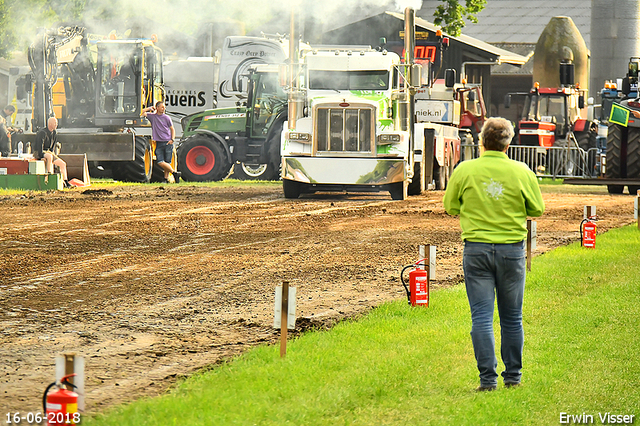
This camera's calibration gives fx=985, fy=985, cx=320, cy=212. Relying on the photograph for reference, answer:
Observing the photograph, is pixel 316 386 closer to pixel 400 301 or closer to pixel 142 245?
pixel 400 301

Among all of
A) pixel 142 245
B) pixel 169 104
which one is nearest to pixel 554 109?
pixel 169 104

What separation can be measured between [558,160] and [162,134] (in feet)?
45.8

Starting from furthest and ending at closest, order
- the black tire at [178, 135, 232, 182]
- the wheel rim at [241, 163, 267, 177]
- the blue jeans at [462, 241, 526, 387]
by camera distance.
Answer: the wheel rim at [241, 163, 267, 177] < the black tire at [178, 135, 232, 182] < the blue jeans at [462, 241, 526, 387]

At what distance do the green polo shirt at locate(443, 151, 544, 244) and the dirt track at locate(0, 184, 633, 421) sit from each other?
2.02m

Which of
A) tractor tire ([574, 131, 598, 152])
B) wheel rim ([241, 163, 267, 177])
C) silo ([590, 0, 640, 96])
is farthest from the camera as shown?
silo ([590, 0, 640, 96])

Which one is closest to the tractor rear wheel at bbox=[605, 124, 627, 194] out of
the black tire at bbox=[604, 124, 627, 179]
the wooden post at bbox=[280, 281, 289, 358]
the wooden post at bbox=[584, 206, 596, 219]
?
the black tire at bbox=[604, 124, 627, 179]

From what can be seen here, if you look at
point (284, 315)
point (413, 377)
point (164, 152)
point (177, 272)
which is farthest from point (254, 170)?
point (413, 377)

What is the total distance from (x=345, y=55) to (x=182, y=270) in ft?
40.1

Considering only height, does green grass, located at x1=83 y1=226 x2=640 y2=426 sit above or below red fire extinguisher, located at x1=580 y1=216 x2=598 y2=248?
below

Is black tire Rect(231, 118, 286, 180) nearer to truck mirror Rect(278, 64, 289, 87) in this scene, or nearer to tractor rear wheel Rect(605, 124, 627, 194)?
truck mirror Rect(278, 64, 289, 87)

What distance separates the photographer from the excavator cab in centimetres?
2869

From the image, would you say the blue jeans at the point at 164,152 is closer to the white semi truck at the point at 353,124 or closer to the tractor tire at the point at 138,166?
the tractor tire at the point at 138,166

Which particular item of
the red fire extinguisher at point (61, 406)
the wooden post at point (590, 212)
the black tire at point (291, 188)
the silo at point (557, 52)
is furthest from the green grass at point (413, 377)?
the silo at point (557, 52)

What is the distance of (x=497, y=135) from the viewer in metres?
6.08
